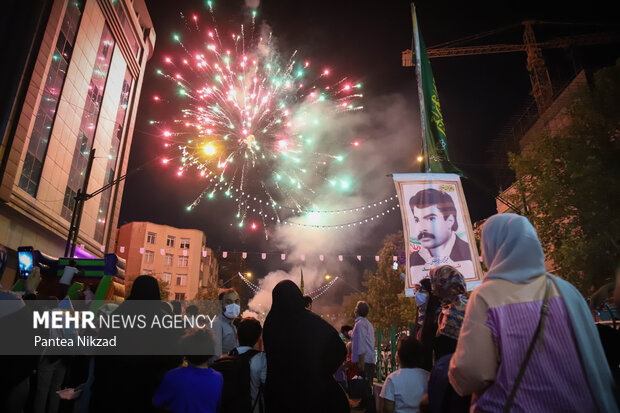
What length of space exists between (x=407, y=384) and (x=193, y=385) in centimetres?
207

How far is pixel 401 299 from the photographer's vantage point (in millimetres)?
36875

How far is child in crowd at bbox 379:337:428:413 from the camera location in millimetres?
3715

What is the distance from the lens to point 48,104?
21609 millimetres

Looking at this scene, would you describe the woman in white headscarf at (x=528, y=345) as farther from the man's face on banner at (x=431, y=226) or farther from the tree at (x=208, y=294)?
the tree at (x=208, y=294)

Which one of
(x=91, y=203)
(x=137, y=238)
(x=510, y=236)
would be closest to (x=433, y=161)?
(x=510, y=236)

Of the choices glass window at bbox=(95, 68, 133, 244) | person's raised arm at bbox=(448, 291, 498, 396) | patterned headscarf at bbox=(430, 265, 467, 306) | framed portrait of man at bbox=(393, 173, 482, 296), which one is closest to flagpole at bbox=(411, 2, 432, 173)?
framed portrait of man at bbox=(393, 173, 482, 296)

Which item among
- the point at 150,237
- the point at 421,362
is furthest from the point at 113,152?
the point at 421,362

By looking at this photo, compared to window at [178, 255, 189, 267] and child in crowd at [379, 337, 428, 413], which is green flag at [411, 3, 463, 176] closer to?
child in crowd at [379, 337, 428, 413]

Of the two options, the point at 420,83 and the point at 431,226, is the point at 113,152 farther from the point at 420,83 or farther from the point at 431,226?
the point at 431,226

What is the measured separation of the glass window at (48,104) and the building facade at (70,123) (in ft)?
0.18

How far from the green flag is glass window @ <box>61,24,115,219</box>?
2414 centimetres

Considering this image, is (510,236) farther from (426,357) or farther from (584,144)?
(584,144)

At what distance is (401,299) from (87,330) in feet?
115

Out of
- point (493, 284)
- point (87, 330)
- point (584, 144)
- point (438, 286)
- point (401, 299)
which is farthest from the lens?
point (401, 299)
